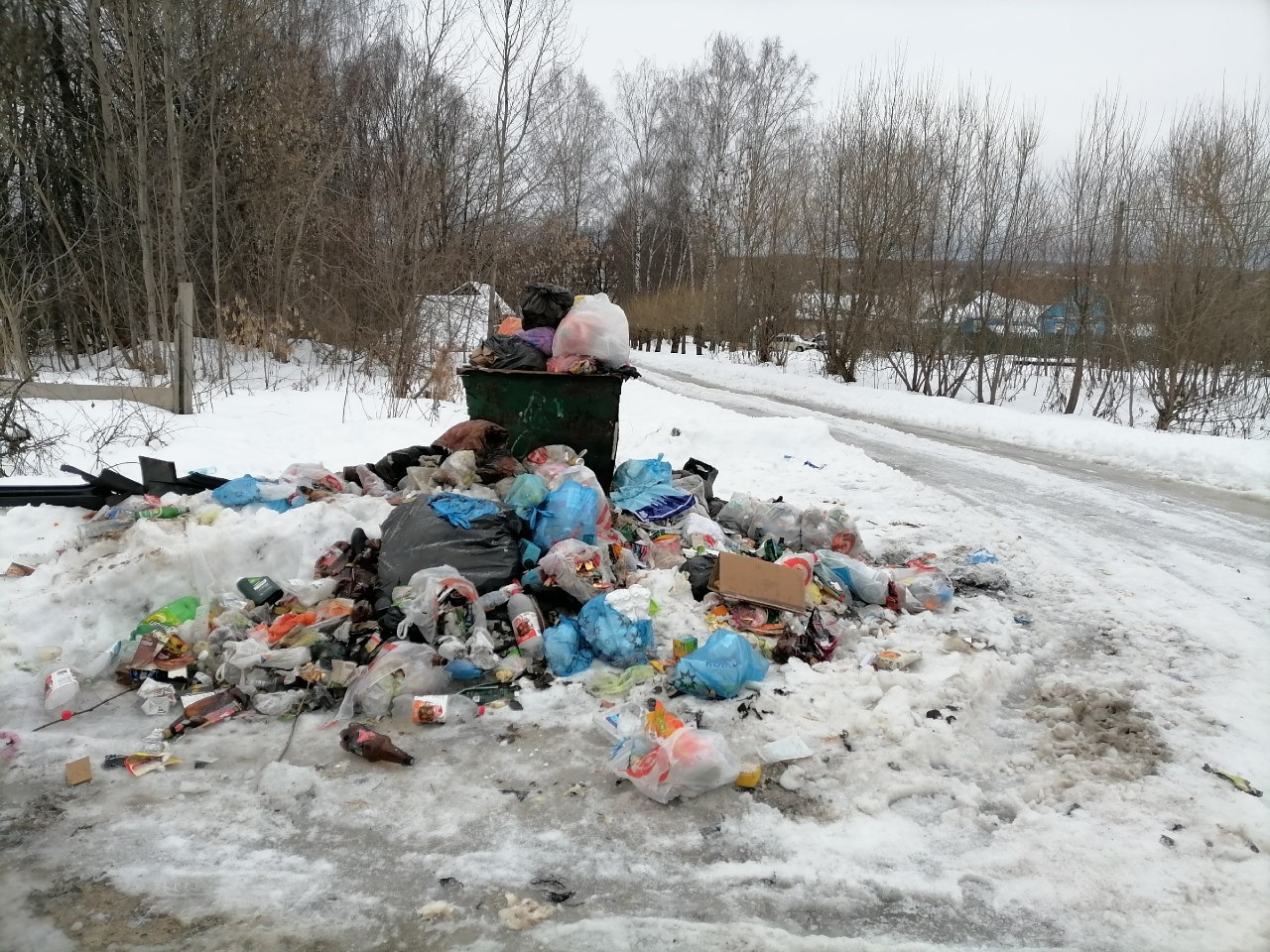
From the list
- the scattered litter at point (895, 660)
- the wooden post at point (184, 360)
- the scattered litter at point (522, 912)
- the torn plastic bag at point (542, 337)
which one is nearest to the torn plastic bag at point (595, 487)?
the torn plastic bag at point (542, 337)

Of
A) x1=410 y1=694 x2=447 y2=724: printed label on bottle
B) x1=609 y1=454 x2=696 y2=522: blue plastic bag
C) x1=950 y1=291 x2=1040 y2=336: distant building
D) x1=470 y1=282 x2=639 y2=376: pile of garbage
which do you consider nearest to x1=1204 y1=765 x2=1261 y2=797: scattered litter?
x1=410 y1=694 x2=447 y2=724: printed label on bottle

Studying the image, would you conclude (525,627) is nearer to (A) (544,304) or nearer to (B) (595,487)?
(B) (595,487)

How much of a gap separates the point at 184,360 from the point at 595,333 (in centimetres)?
486

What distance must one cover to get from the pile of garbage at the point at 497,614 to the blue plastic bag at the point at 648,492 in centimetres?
8

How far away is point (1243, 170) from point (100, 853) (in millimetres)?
18418

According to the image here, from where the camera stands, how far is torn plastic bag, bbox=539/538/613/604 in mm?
3811

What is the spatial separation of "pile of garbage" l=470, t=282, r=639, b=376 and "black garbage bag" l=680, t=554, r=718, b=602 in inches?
60.8

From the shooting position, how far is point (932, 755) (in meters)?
2.75

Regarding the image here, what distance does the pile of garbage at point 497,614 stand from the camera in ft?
9.86

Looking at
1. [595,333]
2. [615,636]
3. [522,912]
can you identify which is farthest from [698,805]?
[595,333]

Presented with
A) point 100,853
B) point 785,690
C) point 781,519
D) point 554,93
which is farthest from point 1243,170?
point 100,853

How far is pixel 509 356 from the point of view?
5281 mm

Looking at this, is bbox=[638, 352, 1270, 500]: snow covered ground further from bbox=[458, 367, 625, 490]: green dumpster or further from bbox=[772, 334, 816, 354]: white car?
bbox=[458, 367, 625, 490]: green dumpster

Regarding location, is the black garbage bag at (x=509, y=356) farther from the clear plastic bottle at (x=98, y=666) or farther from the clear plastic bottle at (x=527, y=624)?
the clear plastic bottle at (x=98, y=666)
